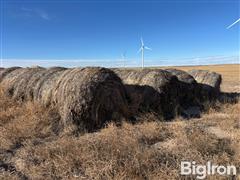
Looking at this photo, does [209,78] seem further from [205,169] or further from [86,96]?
[205,169]

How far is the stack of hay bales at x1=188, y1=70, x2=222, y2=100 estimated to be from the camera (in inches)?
575

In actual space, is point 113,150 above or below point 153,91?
below

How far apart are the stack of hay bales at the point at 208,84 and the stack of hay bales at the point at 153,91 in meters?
3.03

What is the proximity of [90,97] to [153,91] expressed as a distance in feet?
10.7

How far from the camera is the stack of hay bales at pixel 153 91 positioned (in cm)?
1061

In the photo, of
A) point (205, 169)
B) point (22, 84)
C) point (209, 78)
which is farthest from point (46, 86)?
point (209, 78)

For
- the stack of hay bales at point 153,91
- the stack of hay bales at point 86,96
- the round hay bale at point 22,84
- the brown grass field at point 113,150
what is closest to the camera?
the brown grass field at point 113,150

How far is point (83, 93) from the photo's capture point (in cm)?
862

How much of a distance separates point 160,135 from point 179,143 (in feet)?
2.92

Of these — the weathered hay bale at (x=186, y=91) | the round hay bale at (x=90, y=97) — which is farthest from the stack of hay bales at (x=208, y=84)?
the round hay bale at (x=90, y=97)

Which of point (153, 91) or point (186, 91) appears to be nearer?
point (153, 91)

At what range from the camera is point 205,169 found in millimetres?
5309

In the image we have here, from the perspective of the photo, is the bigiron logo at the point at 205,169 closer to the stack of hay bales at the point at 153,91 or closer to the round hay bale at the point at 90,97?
the round hay bale at the point at 90,97

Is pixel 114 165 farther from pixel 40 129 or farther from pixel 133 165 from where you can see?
pixel 40 129
